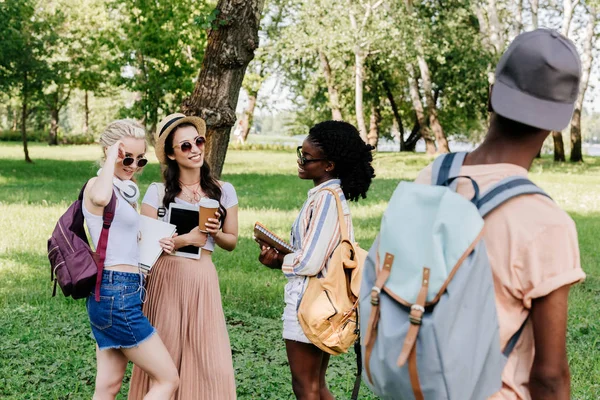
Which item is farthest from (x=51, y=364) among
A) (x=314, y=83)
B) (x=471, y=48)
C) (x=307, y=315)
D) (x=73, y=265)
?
(x=314, y=83)

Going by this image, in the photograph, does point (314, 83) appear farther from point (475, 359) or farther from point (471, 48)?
point (475, 359)

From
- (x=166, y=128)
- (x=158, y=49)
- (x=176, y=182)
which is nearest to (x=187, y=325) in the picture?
(x=176, y=182)

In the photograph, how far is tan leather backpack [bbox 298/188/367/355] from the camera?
12.3 ft

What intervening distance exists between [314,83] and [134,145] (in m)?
41.6

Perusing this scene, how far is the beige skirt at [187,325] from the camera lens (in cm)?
431

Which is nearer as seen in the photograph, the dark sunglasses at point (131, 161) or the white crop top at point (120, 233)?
the white crop top at point (120, 233)

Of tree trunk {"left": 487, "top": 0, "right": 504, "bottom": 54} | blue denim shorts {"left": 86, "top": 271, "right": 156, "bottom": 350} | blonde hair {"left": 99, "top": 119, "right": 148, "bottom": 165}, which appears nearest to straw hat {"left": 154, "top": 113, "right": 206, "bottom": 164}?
blonde hair {"left": 99, "top": 119, "right": 148, "bottom": 165}

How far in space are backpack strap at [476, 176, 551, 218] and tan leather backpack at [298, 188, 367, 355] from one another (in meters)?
1.78

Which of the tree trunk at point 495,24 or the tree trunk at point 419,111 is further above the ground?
the tree trunk at point 495,24

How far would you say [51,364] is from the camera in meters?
6.32

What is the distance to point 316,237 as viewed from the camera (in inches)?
151

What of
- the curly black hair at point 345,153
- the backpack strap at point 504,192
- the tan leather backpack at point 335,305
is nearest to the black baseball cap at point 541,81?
the backpack strap at point 504,192

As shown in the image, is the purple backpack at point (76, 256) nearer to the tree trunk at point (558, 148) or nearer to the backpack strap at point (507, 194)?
the backpack strap at point (507, 194)

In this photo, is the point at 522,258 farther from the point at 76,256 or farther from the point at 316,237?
the point at 76,256
